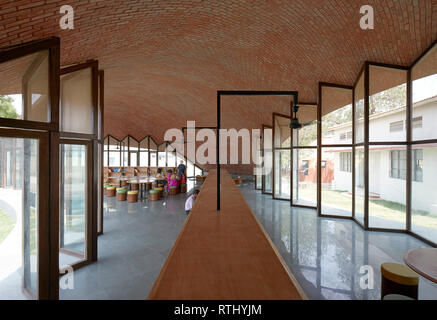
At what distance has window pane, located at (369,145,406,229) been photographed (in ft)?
19.1

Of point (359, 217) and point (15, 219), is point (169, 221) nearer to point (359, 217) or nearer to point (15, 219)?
point (15, 219)

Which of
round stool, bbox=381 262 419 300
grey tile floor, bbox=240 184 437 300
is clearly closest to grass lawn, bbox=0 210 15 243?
grey tile floor, bbox=240 184 437 300

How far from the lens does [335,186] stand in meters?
7.87

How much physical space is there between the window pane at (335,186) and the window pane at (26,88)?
8.07 meters

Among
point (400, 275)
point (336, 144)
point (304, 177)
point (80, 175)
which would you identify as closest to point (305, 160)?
point (304, 177)

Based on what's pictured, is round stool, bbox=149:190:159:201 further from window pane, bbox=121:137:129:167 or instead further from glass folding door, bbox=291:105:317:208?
window pane, bbox=121:137:129:167

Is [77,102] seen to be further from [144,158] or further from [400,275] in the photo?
[144,158]

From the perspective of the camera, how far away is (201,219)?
211 cm

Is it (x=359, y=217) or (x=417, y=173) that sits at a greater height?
(x=417, y=173)

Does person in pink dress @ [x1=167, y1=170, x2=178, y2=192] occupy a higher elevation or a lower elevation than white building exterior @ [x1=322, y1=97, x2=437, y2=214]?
lower

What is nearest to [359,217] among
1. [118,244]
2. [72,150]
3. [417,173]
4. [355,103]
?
[417,173]

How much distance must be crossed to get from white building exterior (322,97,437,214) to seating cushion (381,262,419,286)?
3998 millimetres

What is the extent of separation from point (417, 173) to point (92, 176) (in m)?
7.87

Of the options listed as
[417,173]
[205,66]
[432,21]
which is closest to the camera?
[432,21]
